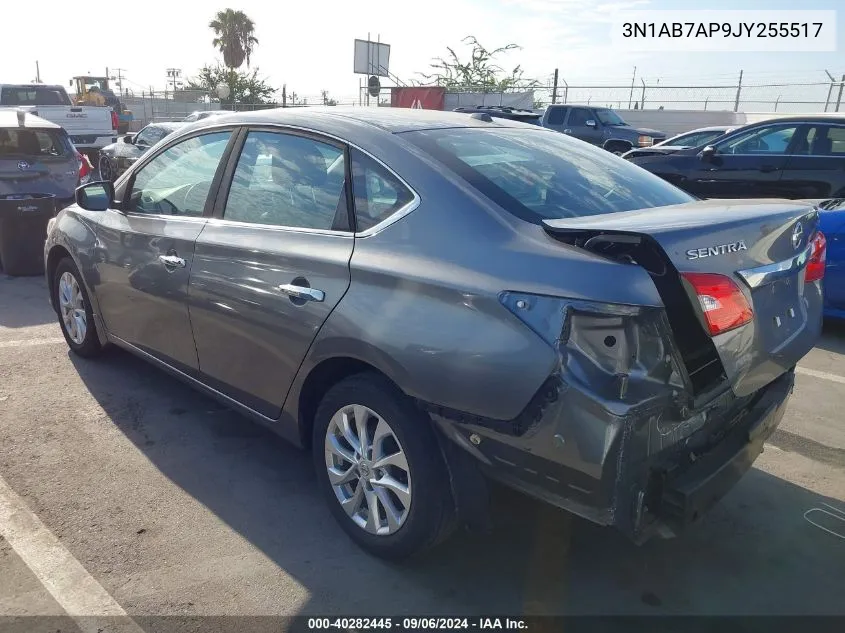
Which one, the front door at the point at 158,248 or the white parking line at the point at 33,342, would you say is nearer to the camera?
the front door at the point at 158,248

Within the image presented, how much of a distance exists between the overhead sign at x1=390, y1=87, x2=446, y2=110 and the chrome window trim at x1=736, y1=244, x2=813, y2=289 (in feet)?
89.0

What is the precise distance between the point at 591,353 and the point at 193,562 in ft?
6.07

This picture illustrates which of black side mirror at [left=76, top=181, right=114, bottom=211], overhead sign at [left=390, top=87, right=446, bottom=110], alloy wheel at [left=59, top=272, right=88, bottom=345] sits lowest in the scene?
alloy wheel at [left=59, top=272, right=88, bottom=345]

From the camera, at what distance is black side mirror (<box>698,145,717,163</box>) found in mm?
8883

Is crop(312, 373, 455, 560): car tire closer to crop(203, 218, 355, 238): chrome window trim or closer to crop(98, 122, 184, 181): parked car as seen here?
crop(203, 218, 355, 238): chrome window trim

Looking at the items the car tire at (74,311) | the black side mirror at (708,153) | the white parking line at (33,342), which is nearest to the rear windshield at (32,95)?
the white parking line at (33,342)

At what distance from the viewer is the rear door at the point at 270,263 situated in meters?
2.87

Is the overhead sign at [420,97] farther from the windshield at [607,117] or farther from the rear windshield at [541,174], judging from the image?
the rear windshield at [541,174]

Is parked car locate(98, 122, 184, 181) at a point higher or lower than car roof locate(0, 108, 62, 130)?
lower

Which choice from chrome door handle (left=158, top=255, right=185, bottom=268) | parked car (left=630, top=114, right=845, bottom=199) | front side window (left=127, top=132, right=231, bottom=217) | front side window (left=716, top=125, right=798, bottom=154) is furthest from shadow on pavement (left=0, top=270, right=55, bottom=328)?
front side window (left=716, top=125, right=798, bottom=154)

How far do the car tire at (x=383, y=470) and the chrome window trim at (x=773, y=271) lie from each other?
123cm

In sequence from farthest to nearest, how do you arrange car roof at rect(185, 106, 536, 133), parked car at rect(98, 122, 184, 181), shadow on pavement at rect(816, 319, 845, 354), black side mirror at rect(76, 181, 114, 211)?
parked car at rect(98, 122, 184, 181) → shadow on pavement at rect(816, 319, 845, 354) → black side mirror at rect(76, 181, 114, 211) → car roof at rect(185, 106, 536, 133)

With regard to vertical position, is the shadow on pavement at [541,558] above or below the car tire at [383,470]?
below

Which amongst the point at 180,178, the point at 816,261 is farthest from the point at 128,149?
the point at 816,261
